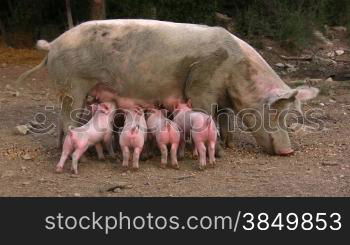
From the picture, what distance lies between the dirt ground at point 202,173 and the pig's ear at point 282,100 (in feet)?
1.57

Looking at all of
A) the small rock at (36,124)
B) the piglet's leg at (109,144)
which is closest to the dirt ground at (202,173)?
the piglet's leg at (109,144)

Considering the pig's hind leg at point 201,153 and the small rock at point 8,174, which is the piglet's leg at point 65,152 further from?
the pig's hind leg at point 201,153

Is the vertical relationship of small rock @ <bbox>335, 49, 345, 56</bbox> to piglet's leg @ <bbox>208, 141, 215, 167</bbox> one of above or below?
below

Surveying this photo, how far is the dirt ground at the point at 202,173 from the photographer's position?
213 inches

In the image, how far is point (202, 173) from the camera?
5922 mm

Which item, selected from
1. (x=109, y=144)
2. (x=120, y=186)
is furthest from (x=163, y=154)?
(x=120, y=186)

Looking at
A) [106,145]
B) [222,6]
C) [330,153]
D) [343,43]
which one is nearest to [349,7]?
[343,43]

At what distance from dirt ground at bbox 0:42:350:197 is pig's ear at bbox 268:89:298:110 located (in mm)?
478

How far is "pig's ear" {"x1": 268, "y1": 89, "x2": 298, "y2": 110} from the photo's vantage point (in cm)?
630

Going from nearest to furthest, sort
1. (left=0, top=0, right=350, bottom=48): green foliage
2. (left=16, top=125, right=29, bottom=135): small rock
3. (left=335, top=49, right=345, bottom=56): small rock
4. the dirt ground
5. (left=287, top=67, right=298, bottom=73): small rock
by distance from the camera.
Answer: the dirt ground
(left=16, top=125, right=29, bottom=135): small rock
(left=287, top=67, right=298, bottom=73): small rock
(left=0, top=0, right=350, bottom=48): green foliage
(left=335, top=49, right=345, bottom=56): small rock

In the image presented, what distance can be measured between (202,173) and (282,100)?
42.3 inches

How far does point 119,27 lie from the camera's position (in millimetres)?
6633

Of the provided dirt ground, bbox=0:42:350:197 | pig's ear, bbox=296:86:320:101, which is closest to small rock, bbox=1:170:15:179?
dirt ground, bbox=0:42:350:197

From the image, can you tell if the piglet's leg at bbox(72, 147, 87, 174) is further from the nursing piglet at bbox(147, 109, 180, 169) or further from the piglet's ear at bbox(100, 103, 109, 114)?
the nursing piglet at bbox(147, 109, 180, 169)
